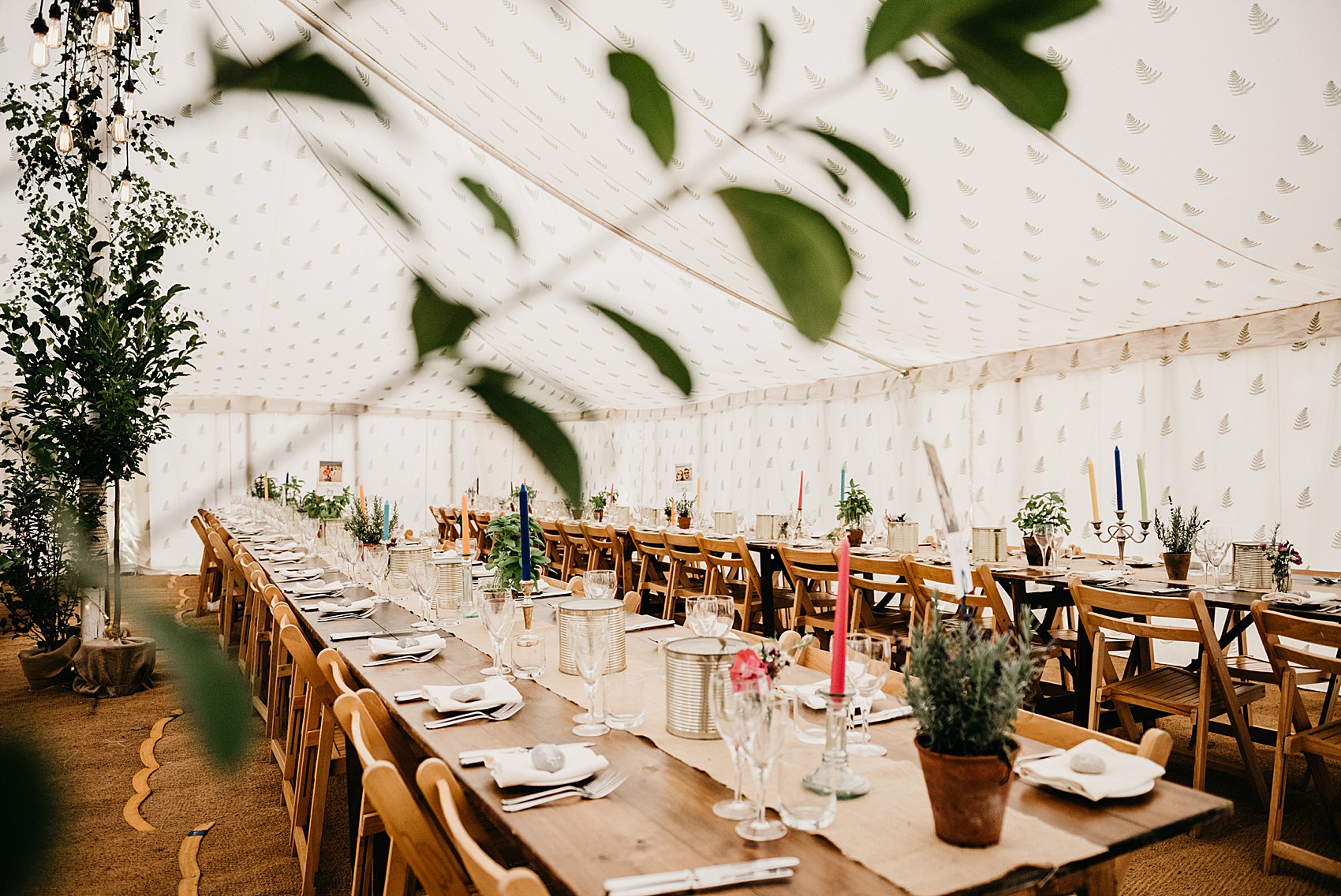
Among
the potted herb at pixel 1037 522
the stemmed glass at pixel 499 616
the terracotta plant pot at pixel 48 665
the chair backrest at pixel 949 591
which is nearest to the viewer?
the stemmed glass at pixel 499 616

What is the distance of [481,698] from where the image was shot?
192 centimetres

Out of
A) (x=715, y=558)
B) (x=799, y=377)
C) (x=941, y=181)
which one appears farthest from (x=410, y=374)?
(x=799, y=377)

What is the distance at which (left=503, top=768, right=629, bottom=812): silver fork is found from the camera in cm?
136

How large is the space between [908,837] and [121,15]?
4.16 feet

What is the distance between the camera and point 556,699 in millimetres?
1974

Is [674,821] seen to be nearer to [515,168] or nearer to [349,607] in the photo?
[515,168]

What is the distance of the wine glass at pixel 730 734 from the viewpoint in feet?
4.14

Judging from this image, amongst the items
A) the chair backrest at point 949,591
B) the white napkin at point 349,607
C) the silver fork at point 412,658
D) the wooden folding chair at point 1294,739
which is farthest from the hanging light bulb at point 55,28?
the chair backrest at point 949,591

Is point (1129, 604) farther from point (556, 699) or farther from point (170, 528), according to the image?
point (170, 528)

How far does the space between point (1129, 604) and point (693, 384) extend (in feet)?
10.3

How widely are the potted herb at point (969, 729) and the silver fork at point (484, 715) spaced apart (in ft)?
3.08

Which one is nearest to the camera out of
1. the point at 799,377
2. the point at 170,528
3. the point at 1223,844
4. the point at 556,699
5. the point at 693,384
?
the point at 693,384

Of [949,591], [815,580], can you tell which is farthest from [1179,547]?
[815,580]

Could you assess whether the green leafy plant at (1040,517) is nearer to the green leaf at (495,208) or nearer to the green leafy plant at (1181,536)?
Result: the green leafy plant at (1181,536)
